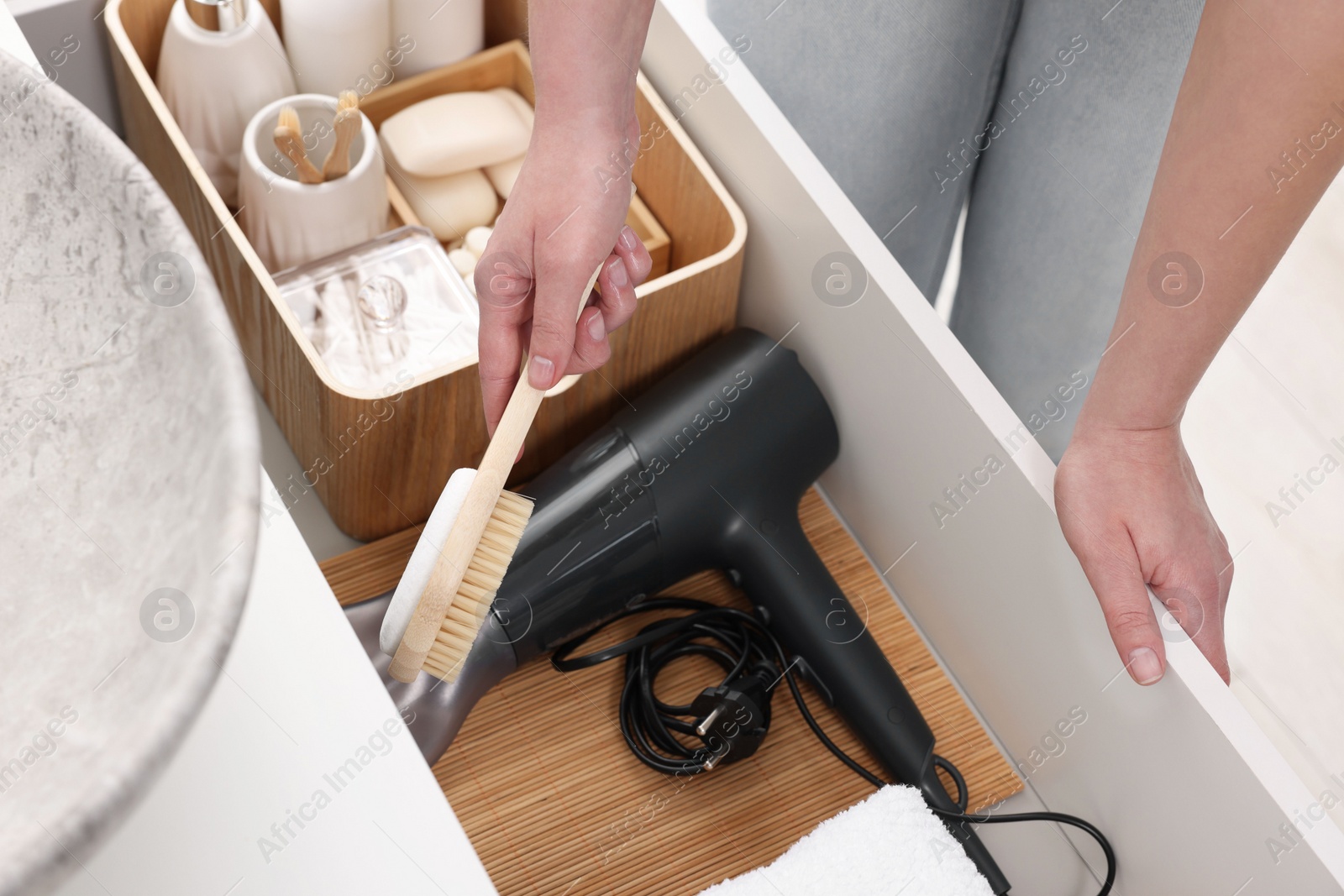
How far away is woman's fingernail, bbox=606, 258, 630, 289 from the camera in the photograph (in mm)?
569

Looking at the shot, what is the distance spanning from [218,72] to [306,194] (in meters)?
0.09

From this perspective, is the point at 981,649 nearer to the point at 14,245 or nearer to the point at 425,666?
the point at 425,666

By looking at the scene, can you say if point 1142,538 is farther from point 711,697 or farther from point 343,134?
point 343,134

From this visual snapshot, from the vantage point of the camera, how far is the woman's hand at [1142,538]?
0.46m

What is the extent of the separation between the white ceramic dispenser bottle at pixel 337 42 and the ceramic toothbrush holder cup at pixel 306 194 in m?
0.03

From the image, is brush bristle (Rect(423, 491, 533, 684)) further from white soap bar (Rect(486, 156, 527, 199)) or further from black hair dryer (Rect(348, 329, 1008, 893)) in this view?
white soap bar (Rect(486, 156, 527, 199))

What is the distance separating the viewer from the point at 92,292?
0.31 metres

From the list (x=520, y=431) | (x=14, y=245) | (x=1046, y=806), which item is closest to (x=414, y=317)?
(x=520, y=431)

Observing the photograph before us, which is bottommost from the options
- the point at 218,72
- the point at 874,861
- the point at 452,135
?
the point at 874,861

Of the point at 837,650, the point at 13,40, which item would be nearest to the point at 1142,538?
the point at 837,650

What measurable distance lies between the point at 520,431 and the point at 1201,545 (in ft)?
1.04

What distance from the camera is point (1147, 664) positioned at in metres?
0.45

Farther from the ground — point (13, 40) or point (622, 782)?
point (13, 40)

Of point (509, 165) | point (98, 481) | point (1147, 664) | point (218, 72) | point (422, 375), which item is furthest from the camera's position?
point (509, 165)
